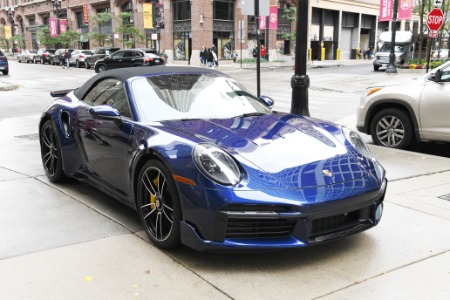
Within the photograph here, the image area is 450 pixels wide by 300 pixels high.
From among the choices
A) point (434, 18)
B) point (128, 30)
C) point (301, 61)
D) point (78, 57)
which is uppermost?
point (128, 30)

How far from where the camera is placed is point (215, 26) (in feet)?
148

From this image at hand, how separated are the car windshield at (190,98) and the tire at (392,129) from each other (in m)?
3.56

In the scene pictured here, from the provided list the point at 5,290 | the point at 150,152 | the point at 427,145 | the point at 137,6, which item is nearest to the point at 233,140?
the point at 150,152

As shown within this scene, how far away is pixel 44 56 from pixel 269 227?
159 feet

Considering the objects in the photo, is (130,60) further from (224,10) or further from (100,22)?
(100,22)

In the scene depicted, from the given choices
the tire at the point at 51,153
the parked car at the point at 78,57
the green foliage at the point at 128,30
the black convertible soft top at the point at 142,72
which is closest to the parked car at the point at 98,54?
the parked car at the point at 78,57

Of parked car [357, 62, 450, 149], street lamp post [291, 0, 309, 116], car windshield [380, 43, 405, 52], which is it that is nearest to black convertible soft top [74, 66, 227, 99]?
street lamp post [291, 0, 309, 116]

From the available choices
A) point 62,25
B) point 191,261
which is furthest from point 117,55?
point 62,25

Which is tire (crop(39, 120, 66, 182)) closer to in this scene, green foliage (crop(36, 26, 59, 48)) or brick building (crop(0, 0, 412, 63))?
brick building (crop(0, 0, 412, 63))

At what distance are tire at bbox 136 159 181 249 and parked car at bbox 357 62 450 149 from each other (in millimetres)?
5119

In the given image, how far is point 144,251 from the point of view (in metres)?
3.77

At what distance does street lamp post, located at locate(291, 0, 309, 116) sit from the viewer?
27.0ft

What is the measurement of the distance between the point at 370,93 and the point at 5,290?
21.6 feet

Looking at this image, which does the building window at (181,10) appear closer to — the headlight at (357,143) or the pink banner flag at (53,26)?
the pink banner flag at (53,26)
